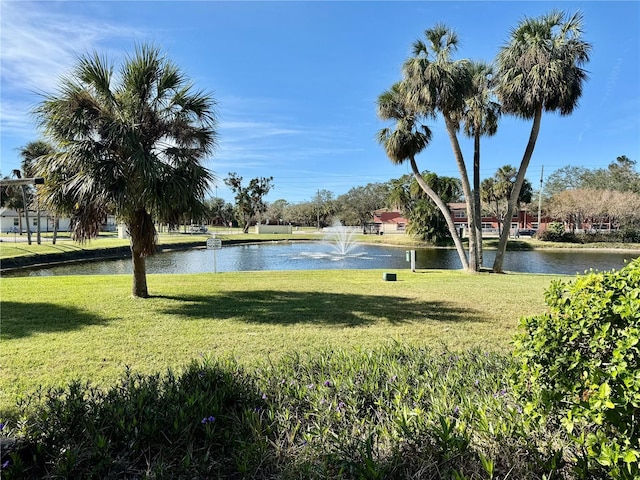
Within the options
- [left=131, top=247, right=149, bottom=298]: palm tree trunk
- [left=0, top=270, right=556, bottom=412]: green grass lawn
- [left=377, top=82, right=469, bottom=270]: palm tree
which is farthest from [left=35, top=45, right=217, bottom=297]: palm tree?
[left=377, top=82, right=469, bottom=270]: palm tree

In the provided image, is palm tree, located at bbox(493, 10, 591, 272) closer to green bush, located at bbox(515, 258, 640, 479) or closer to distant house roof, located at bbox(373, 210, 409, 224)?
green bush, located at bbox(515, 258, 640, 479)

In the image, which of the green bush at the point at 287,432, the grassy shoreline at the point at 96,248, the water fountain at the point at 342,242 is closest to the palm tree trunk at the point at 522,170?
the green bush at the point at 287,432

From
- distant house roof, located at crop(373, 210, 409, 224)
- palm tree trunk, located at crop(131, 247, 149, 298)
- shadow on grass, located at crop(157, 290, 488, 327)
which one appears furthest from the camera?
distant house roof, located at crop(373, 210, 409, 224)

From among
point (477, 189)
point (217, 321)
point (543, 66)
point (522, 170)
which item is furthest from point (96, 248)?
point (543, 66)

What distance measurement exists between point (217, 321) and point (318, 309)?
190 cm

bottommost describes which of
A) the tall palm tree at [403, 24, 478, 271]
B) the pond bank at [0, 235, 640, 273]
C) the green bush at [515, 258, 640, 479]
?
the pond bank at [0, 235, 640, 273]

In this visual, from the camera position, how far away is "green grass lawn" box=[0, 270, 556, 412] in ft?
14.0

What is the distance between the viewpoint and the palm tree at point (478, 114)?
1385 cm

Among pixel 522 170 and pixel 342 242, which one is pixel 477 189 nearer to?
pixel 522 170

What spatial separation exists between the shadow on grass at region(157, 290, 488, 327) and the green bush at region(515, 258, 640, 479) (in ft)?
13.2

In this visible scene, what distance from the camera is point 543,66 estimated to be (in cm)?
1193

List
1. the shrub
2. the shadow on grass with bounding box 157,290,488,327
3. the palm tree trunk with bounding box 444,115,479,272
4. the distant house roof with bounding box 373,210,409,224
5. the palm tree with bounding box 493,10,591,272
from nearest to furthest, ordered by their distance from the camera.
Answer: the shadow on grass with bounding box 157,290,488,327, the palm tree with bounding box 493,10,591,272, the palm tree trunk with bounding box 444,115,479,272, the shrub, the distant house roof with bounding box 373,210,409,224

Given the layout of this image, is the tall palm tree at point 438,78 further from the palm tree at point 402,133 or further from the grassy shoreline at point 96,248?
the grassy shoreline at point 96,248

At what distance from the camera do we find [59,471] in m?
1.79
